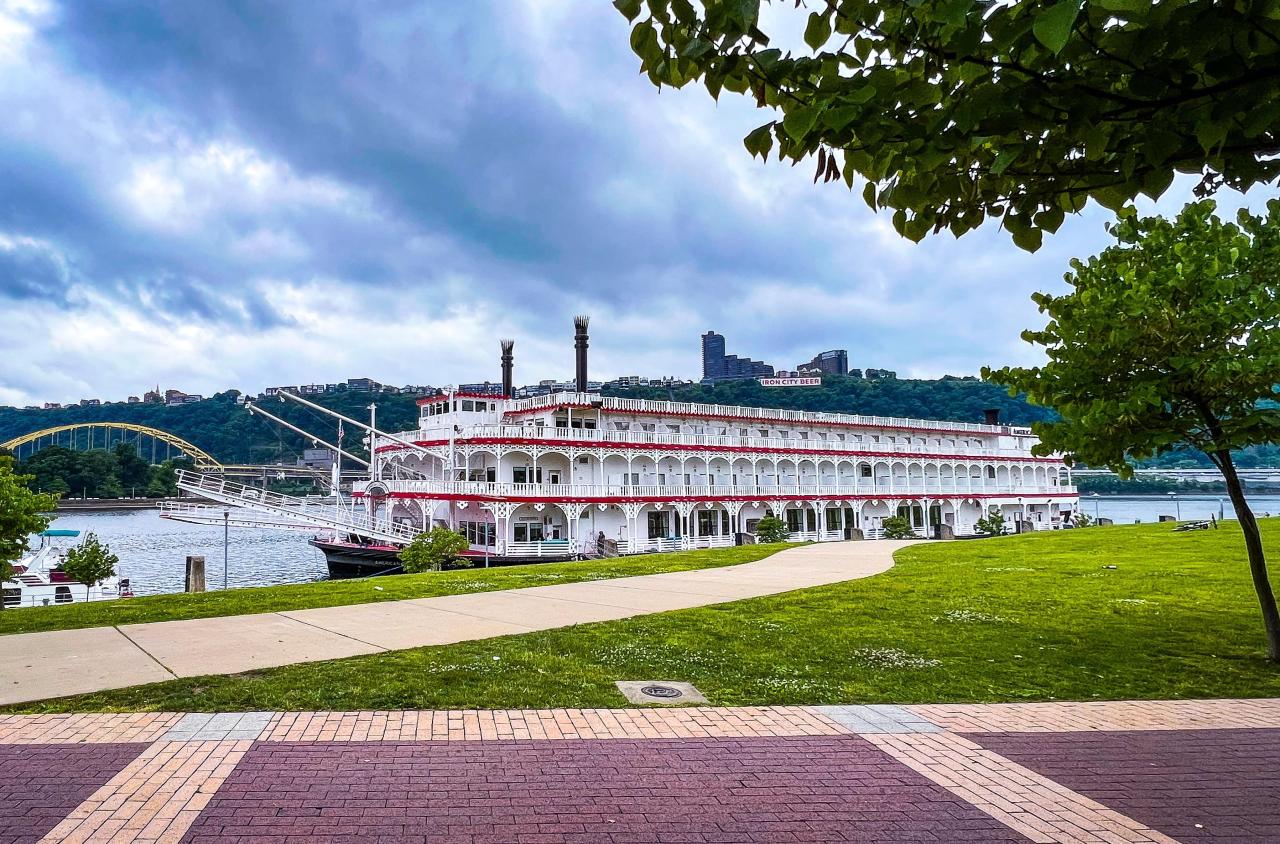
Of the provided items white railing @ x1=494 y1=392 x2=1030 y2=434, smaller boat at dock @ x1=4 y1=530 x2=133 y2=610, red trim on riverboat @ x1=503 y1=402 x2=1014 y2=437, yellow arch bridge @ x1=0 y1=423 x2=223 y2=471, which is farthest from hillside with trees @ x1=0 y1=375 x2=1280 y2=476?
smaller boat at dock @ x1=4 y1=530 x2=133 y2=610

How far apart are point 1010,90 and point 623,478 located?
126ft

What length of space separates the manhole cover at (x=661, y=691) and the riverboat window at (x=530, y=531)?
31511 millimetres

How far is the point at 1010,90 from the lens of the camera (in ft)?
9.89

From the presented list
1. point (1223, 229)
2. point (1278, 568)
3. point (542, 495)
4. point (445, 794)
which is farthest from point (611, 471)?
point (445, 794)

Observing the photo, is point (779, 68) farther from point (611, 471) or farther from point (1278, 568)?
point (611, 471)

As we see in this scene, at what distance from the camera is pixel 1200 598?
13.2 m

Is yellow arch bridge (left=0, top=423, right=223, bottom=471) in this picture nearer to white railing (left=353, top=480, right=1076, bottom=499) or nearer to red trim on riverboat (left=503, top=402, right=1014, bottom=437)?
white railing (left=353, top=480, right=1076, bottom=499)

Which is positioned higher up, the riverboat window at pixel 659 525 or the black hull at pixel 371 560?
the riverboat window at pixel 659 525

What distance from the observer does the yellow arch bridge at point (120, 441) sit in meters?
108

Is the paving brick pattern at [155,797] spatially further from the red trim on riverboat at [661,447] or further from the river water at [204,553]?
the red trim on riverboat at [661,447]

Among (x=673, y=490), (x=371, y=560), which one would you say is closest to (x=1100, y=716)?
(x=371, y=560)

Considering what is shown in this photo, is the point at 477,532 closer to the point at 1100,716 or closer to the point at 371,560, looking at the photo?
the point at 371,560

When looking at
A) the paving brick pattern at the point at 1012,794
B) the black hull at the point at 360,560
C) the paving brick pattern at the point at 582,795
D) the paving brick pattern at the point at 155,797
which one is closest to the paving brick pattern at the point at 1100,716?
the paving brick pattern at the point at 1012,794

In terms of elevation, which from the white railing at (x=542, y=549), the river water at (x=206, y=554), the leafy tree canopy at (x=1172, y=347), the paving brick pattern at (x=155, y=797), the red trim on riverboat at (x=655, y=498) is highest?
the leafy tree canopy at (x=1172, y=347)
